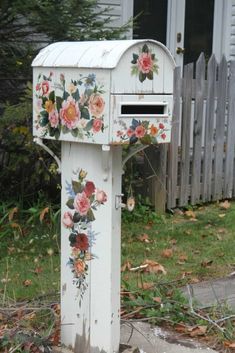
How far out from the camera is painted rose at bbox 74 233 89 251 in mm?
3320

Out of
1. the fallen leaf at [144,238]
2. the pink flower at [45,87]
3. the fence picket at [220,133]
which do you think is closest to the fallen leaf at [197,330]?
the pink flower at [45,87]

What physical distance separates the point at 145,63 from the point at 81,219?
832mm

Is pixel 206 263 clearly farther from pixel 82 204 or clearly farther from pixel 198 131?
pixel 82 204

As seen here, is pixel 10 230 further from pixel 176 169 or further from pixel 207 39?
pixel 207 39

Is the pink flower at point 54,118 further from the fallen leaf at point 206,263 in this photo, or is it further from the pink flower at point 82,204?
the fallen leaf at point 206,263

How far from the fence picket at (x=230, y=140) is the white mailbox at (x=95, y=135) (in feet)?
14.4

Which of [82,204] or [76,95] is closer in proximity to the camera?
[76,95]

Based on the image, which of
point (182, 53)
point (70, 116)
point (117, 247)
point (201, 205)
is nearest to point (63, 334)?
point (117, 247)

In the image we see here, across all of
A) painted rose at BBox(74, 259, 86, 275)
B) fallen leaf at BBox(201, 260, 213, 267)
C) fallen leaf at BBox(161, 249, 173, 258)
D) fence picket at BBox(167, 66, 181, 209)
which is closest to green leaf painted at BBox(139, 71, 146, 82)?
painted rose at BBox(74, 259, 86, 275)

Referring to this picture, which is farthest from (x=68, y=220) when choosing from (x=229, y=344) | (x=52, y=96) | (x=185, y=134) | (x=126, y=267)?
(x=185, y=134)

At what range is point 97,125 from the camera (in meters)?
3.11

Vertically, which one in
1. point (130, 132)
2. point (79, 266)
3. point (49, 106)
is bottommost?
point (79, 266)

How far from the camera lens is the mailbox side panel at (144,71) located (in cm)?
306

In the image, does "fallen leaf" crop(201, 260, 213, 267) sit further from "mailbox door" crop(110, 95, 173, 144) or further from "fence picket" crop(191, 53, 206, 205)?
"mailbox door" crop(110, 95, 173, 144)
